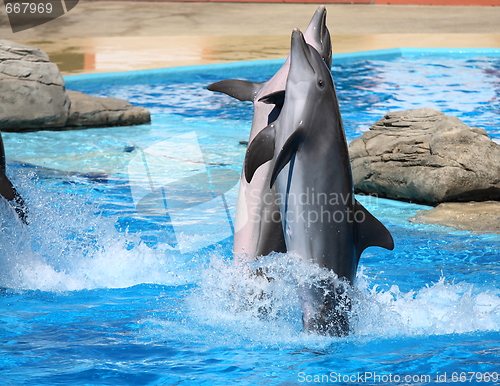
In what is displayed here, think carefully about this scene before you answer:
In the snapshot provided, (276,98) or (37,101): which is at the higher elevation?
(276,98)

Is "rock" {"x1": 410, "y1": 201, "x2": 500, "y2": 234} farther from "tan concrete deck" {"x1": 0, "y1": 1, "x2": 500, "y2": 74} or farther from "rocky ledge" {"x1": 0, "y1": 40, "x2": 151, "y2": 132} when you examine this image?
"tan concrete deck" {"x1": 0, "y1": 1, "x2": 500, "y2": 74}

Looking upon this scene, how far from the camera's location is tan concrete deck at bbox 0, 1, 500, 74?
13461 millimetres

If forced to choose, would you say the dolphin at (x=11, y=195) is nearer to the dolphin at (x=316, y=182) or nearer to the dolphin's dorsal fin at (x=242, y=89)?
the dolphin's dorsal fin at (x=242, y=89)

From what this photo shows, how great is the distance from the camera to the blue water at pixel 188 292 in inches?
119

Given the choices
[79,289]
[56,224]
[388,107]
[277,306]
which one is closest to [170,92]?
[388,107]

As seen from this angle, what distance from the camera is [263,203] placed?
356cm

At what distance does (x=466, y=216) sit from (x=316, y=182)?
3088mm

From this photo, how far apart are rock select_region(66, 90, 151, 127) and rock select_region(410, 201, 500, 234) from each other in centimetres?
478

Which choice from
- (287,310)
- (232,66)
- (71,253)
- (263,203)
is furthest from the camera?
(232,66)

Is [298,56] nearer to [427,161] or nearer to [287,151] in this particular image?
[287,151]

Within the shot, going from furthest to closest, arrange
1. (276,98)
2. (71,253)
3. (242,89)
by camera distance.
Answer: (71,253) < (242,89) < (276,98)

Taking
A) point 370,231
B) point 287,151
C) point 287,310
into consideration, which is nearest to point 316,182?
point 287,151

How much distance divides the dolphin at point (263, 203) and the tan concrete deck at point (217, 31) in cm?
896

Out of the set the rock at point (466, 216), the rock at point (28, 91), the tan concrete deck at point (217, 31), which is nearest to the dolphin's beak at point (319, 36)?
the rock at point (466, 216)
